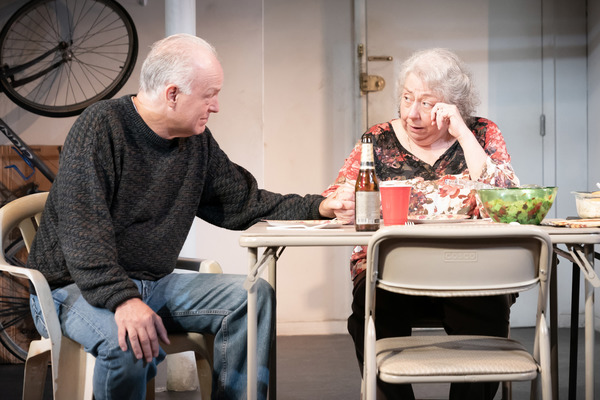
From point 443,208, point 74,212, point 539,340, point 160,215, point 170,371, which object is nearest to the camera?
point 539,340

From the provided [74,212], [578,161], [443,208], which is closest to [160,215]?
[74,212]

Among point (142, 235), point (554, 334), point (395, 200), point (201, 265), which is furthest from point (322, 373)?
point (395, 200)

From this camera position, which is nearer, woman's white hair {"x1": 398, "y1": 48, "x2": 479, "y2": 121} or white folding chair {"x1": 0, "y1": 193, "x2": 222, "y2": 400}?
white folding chair {"x1": 0, "y1": 193, "x2": 222, "y2": 400}

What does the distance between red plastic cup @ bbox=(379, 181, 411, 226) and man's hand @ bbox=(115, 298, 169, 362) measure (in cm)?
67

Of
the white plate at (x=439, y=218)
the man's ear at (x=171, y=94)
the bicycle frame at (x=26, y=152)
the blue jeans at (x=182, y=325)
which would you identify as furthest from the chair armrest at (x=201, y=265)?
the bicycle frame at (x=26, y=152)

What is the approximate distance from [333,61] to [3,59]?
1871mm

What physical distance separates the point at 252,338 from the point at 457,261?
0.56 m

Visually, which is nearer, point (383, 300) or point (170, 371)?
Result: point (383, 300)

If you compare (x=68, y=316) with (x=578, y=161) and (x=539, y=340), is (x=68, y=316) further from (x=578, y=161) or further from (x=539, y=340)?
(x=578, y=161)

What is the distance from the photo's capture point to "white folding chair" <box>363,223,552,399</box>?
1.53 metres

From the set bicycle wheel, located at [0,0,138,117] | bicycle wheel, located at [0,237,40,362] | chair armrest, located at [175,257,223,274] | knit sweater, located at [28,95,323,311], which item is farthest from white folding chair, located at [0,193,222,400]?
bicycle wheel, located at [0,0,138,117]

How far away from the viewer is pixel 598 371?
318 cm

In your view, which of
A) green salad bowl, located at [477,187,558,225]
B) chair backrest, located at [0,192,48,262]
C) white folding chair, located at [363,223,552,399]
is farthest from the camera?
chair backrest, located at [0,192,48,262]

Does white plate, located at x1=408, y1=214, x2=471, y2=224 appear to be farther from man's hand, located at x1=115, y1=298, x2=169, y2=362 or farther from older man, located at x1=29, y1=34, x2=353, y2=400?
man's hand, located at x1=115, y1=298, x2=169, y2=362
